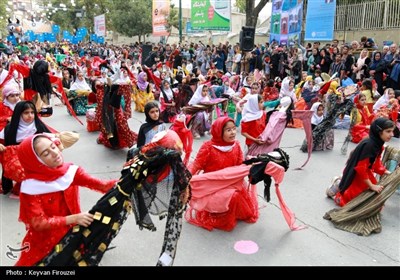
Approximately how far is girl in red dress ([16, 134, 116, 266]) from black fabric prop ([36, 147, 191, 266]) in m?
0.10

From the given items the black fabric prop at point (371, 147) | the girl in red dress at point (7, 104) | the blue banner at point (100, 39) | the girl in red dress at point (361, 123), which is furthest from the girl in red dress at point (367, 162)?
the blue banner at point (100, 39)

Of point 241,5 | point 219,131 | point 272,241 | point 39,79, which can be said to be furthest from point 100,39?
point 272,241

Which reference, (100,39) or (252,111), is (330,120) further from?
(100,39)

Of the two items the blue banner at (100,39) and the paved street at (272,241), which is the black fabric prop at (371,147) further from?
the blue banner at (100,39)

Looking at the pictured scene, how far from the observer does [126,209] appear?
2.71 meters

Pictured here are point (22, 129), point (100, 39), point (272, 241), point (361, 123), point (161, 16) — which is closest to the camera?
point (272, 241)

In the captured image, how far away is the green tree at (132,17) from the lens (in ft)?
133

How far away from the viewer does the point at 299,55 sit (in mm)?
14742

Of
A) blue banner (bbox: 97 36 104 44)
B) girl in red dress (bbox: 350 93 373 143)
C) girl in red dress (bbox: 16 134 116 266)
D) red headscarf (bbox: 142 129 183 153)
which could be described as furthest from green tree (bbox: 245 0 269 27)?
blue banner (bbox: 97 36 104 44)

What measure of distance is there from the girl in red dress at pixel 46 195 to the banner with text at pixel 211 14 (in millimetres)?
21224

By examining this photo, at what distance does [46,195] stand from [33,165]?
9.0 inches
